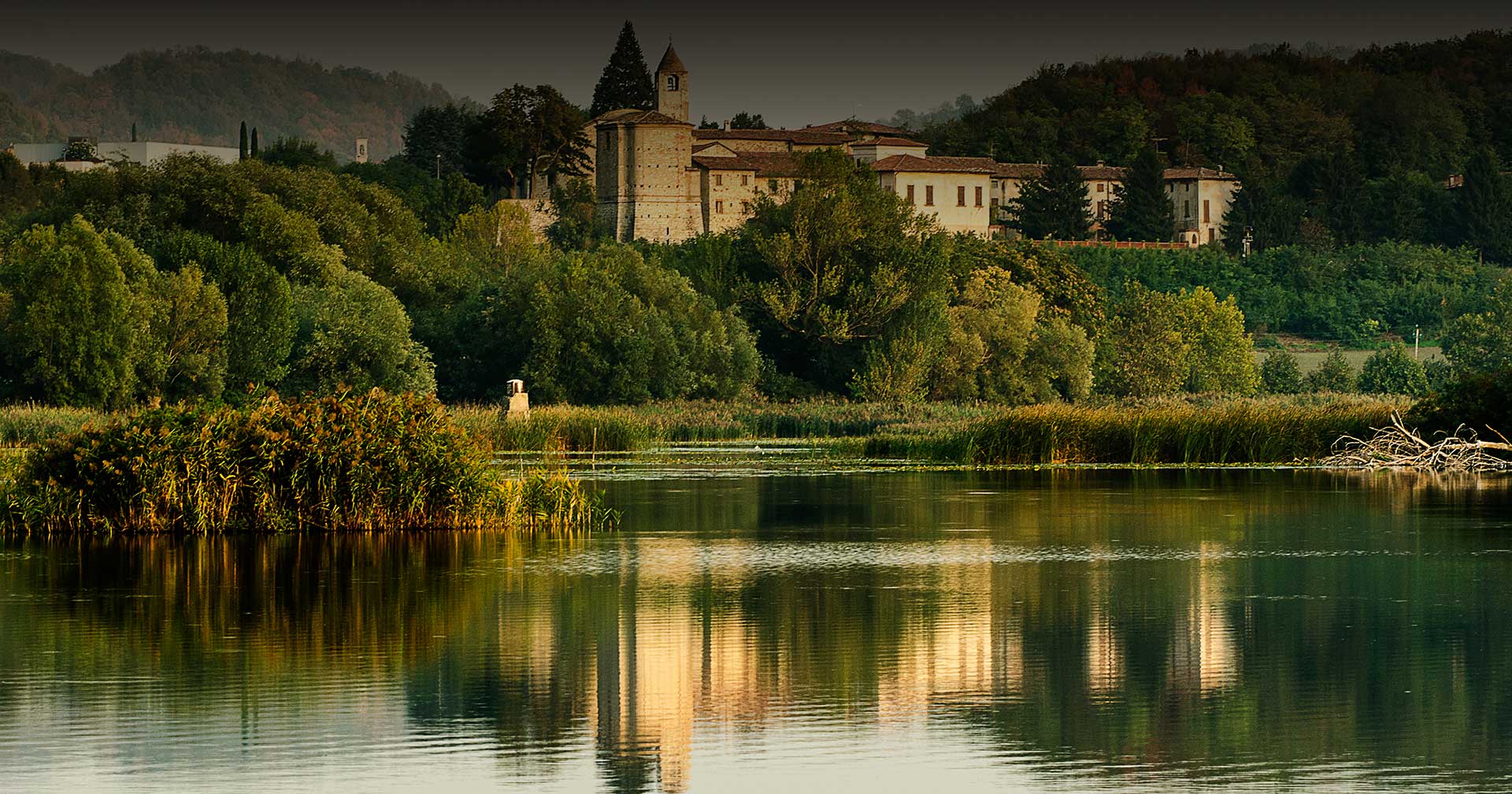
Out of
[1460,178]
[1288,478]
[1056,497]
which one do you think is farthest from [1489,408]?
[1460,178]

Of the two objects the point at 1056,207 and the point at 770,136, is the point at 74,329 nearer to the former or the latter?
the point at 1056,207

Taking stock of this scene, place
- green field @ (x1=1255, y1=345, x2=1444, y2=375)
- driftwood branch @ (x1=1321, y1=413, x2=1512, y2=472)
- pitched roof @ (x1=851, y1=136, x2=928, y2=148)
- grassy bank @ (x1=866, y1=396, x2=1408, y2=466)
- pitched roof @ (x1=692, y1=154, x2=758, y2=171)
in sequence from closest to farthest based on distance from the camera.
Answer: driftwood branch @ (x1=1321, y1=413, x2=1512, y2=472) → grassy bank @ (x1=866, y1=396, x2=1408, y2=466) → green field @ (x1=1255, y1=345, x2=1444, y2=375) → pitched roof @ (x1=692, y1=154, x2=758, y2=171) → pitched roof @ (x1=851, y1=136, x2=928, y2=148)

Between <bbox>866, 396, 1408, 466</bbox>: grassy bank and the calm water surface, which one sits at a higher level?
<bbox>866, 396, 1408, 466</bbox>: grassy bank

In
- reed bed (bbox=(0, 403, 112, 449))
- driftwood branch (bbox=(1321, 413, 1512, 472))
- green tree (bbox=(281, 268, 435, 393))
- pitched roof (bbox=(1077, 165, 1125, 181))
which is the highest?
pitched roof (bbox=(1077, 165, 1125, 181))

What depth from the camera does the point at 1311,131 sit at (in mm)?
142125

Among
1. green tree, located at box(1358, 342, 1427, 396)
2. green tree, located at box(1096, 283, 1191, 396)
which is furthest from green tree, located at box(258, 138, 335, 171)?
green tree, located at box(1358, 342, 1427, 396)

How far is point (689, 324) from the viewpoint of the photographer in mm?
62125

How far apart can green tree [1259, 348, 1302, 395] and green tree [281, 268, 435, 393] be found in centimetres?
4796

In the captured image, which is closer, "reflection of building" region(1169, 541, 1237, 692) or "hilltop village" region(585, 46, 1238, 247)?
"reflection of building" region(1169, 541, 1237, 692)

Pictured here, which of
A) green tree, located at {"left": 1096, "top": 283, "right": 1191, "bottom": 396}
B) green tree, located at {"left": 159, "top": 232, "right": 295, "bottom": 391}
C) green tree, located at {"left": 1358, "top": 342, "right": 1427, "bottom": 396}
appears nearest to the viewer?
green tree, located at {"left": 159, "top": 232, "right": 295, "bottom": 391}

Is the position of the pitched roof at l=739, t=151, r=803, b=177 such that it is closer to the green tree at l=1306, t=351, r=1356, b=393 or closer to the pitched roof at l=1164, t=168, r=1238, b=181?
the pitched roof at l=1164, t=168, r=1238, b=181

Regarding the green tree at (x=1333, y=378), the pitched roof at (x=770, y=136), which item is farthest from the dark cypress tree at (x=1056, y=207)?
the green tree at (x=1333, y=378)

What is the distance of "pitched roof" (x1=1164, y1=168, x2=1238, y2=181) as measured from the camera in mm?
130250

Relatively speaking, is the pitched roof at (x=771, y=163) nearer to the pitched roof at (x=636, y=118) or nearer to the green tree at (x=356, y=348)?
the pitched roof at (x=636, y=118)
